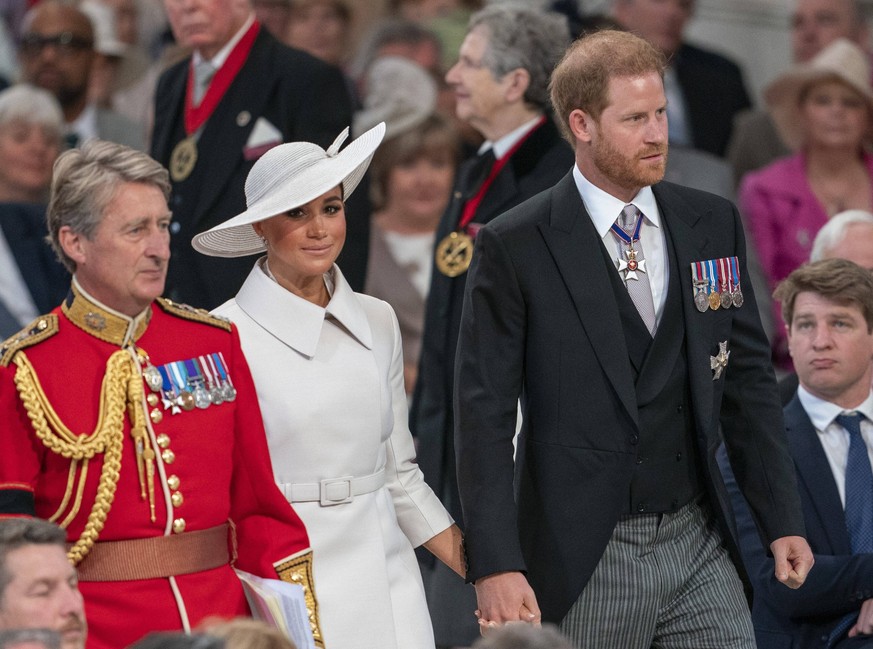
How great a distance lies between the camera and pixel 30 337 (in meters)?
3.90

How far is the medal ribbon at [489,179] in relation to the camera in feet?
19.1

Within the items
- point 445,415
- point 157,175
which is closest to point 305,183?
point 157,175

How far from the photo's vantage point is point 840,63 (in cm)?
789

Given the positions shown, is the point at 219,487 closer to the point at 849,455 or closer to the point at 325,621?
the point at 325,621

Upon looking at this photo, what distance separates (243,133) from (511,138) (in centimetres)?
88

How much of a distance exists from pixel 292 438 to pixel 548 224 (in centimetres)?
79

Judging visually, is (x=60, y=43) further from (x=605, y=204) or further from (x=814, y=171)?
(x=605, y=204)

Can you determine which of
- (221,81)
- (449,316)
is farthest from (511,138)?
(221,81)

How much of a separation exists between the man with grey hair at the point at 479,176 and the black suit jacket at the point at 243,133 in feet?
1.06

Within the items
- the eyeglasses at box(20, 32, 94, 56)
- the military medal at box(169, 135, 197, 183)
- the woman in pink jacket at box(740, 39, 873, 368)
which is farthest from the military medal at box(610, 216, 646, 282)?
the eyeglasses at box(20, 32, 94, 56)

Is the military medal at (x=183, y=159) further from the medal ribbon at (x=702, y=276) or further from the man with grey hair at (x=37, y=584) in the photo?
the man with grey hair at (x=37, y=584)

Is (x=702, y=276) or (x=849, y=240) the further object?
(x=849, y=240)

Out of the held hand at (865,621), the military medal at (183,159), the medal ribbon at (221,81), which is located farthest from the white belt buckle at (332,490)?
the medal ribbon at (221,81)

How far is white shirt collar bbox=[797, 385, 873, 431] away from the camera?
5176 millimetres
